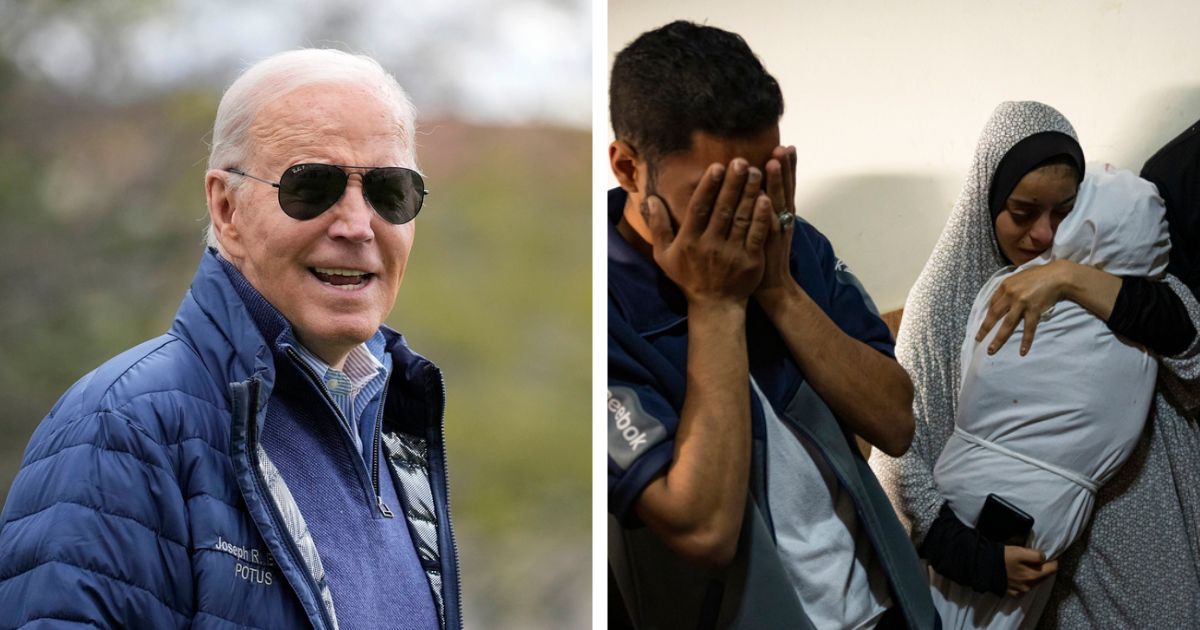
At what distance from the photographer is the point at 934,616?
1886 millimetres

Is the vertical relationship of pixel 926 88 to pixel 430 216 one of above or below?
above

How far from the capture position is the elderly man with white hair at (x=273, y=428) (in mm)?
1350

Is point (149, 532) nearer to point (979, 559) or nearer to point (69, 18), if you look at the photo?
point (69, 18)

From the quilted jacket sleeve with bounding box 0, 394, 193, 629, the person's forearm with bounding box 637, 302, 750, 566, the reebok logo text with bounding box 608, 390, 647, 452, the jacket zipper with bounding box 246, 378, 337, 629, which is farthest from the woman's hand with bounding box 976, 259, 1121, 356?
the quilted jacket sleeve with bounding box 0, 394, 193, 629

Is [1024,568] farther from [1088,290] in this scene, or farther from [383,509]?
[383,509]

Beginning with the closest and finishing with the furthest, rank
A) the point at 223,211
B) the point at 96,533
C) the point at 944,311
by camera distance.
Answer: the point at 96,533, the point at 223,211, the point at 944,311

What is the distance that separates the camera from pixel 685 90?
178cm

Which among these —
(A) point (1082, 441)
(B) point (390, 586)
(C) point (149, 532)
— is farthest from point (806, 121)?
(C) point (149, 532)

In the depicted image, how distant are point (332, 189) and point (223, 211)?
0.13m

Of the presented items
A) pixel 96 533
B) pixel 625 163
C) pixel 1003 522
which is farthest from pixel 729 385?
pixel 96 533

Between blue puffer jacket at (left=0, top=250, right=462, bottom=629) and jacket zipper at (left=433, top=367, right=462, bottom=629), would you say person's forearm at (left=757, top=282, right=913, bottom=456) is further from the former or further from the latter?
blue puffer jacket at (left=0, top=250, right=462, bottom=629)

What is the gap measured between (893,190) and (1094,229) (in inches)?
11.5

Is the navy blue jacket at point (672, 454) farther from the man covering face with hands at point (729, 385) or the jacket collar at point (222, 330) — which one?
the jacket collar at point (222, 330)

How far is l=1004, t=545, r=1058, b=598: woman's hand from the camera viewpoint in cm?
189
